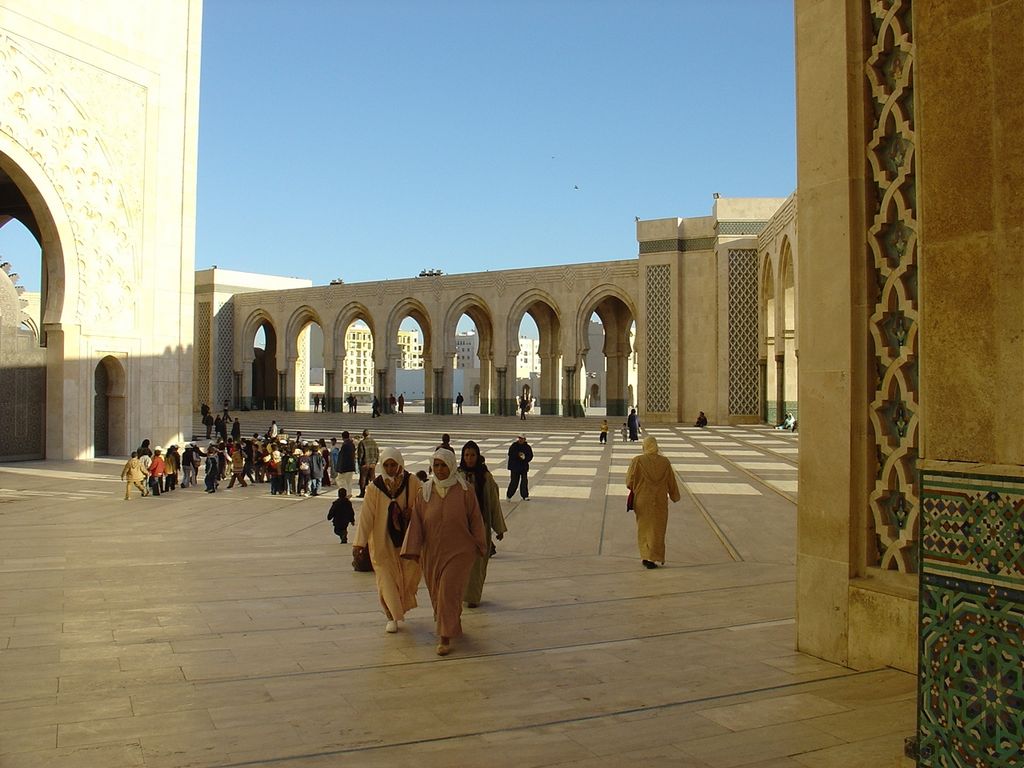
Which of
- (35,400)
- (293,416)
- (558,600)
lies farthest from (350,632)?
(293,416)

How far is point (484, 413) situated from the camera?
26984 millimetres

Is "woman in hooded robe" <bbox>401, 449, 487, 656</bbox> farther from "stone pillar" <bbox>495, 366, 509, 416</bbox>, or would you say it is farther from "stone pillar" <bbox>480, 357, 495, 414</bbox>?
"stone pillar" <bbox>480, 357, 495, 414</bbox>

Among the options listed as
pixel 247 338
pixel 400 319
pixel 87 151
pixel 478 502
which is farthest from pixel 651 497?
pixel 247 338

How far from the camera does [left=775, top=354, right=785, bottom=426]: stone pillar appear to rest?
67.8 feet

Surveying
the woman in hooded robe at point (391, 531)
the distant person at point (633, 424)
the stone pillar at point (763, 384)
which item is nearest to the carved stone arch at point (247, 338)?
the distant person at point (633, 424)

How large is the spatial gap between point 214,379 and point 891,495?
30625 mm

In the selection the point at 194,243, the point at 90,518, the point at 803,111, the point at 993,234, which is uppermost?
the point at 194,243

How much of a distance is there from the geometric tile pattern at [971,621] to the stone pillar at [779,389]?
1921cm

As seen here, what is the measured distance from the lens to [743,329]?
22.6m

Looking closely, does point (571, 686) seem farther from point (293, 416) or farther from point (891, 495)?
point (293, 416)

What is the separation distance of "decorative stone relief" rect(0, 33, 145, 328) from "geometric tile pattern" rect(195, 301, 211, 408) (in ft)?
56.6

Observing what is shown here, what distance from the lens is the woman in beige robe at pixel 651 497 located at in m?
5.61

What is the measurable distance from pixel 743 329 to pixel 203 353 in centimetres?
1992

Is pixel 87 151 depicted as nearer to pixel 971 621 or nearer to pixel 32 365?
pixel 32 365
